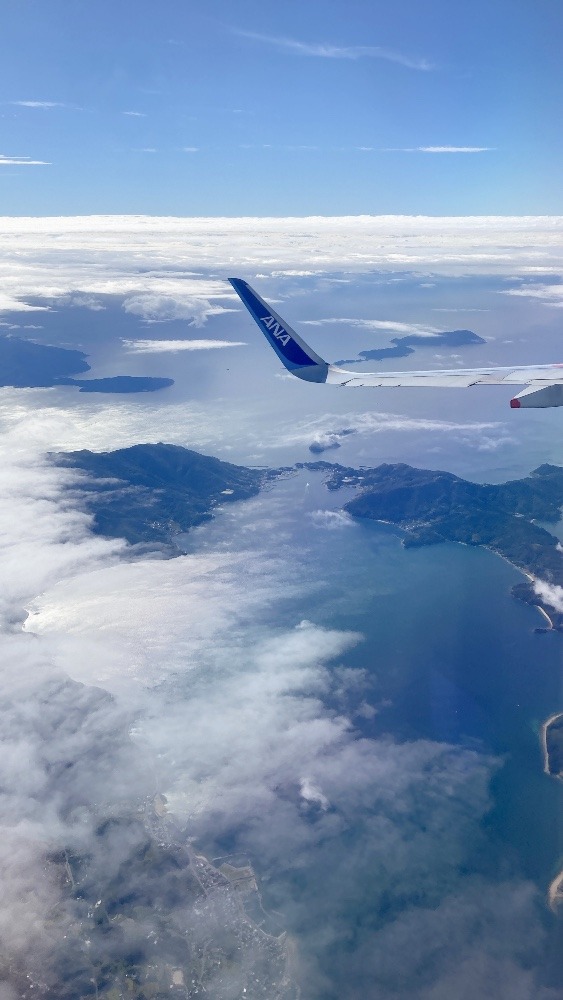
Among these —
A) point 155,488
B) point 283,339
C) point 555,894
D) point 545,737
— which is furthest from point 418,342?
point 283,339

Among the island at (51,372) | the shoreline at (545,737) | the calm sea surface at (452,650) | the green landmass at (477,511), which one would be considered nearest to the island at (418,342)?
the green landmass at (477,511)

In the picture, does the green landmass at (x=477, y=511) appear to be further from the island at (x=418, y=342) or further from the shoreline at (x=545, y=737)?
the island at (x=418, y=342)

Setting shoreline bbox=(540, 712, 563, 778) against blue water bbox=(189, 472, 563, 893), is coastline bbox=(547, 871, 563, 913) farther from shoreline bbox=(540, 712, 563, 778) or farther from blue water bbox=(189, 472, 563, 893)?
shoreline bbox=(540, 712, 563, 778)

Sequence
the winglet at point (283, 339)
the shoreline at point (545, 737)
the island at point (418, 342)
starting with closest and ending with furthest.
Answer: the winglet at point (283, 339) → the shoreline at point (545, 737) → the island at point (418, 342)

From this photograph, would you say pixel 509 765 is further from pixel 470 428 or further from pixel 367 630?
pixel 470 428

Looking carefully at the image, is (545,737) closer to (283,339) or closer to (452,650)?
(452,650)

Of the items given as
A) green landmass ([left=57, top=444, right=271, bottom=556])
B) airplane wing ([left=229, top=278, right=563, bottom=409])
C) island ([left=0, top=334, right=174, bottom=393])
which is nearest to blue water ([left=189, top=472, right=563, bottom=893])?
green landmass ([left=57, top=444, right=271, bottom=556])

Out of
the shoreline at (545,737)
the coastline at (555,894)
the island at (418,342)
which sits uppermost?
the island at (418,342)
